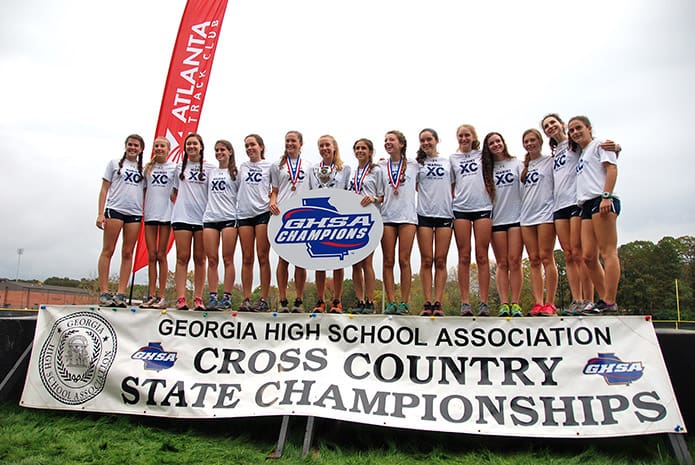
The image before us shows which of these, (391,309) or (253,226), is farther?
(253,226)

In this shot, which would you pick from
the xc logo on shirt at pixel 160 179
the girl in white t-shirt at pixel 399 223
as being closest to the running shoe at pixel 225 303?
the xc logo on shirt at pixel 160 179

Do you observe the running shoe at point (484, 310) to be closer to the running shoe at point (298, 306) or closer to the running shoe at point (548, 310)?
the running shoe at point (548, 310)

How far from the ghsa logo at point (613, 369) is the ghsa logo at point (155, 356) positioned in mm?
3345

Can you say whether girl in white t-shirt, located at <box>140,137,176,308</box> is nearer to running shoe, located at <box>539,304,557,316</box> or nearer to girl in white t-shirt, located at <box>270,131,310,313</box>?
girl in white t-shirt, located at <box>270,131,310,313</box>

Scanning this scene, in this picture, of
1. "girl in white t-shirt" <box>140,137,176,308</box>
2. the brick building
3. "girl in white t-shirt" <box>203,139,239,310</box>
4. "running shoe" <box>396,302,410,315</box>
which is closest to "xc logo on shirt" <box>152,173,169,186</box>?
"girl in white t-shirt" <box>140,137,176,308</box>

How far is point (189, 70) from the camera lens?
8.34 m

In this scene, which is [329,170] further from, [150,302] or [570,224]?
[570,224]

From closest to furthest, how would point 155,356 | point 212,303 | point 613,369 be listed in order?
point 613,369
point 155,356
point 212,303

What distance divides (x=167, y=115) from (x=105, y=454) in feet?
20.8

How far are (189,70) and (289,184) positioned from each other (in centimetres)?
460

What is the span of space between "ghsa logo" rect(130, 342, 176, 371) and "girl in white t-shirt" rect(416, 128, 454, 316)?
2.44m

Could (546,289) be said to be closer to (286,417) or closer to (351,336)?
(351,336)

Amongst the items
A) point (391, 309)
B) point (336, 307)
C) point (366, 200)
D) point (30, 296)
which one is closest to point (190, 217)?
point (336, 307)

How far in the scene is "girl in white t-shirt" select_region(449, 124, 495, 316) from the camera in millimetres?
4715
